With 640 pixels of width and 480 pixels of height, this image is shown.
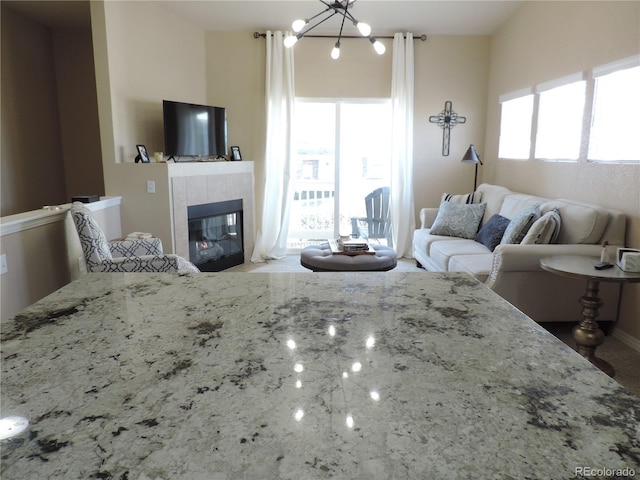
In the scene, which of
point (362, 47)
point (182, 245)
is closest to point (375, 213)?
point (362, 47)

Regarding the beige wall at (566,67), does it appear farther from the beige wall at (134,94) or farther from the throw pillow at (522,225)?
the beige wall at (134,94)

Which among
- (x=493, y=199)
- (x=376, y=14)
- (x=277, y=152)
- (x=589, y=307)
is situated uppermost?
(x=376, y=14)

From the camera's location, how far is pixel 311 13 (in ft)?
16.9

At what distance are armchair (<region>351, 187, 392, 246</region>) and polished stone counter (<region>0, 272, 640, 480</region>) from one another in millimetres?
4898

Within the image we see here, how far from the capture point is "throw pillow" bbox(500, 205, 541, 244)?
11.9ft

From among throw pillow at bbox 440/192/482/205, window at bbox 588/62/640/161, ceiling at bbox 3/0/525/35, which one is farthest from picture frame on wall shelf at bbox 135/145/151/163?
window at bbox 588/62/640/161

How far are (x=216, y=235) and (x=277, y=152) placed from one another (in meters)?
1.31

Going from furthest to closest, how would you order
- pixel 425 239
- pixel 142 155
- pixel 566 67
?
pixel 425 239, pixel 142 155, pixel 566 67

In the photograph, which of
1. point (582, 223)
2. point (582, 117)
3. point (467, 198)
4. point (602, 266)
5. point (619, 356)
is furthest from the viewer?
point (467, 198)

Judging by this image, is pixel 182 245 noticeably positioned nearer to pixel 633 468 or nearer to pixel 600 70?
pixel 600 70

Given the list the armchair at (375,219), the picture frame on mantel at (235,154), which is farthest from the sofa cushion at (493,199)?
the picture frame on mantel at (235,154)

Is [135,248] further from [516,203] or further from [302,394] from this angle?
[516,203]

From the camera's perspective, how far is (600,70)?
3.53m
